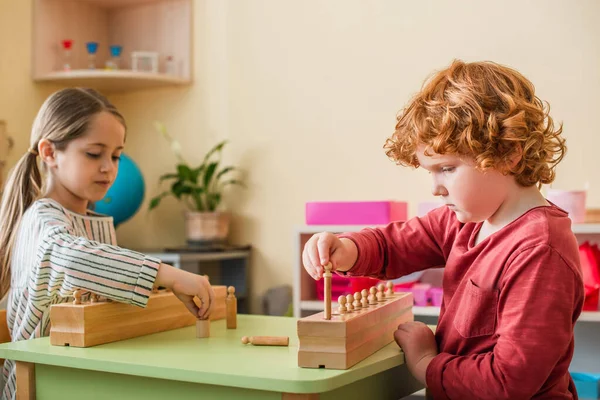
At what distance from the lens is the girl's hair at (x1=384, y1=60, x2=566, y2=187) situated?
46.4 inches

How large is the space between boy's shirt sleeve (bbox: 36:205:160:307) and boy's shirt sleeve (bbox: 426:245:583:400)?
23.0 inches

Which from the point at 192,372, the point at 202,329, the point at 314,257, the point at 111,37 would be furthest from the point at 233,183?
the point at 192,372

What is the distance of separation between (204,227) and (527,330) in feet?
7.79

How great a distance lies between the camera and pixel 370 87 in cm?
323

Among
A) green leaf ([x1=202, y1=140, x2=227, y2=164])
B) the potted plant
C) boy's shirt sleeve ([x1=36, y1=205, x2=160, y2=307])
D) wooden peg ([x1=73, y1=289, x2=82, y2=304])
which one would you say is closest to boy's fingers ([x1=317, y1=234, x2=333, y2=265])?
boy's shirt sleeve ([x1=36, y1=205, x2=160, y2=307])

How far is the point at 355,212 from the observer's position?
2.86 m

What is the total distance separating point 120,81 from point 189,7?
1.56 feet

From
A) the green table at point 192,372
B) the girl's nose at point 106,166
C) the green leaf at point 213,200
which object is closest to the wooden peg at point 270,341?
the green table at point 192,372

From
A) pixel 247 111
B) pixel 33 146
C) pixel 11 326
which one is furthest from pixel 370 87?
pixel 11 326

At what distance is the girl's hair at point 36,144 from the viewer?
68.4 inches

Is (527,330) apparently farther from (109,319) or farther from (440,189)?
(109,319)

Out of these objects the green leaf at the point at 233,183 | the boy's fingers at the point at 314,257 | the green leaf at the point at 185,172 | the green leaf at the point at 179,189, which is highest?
the green leaf at the point at 185,172

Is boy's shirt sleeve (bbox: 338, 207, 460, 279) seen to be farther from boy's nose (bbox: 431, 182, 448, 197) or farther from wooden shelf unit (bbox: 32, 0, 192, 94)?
wooden shelf unit (bbox: 32, 0, 192, 94)

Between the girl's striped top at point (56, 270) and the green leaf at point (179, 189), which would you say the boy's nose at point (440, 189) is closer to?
the girl's striped top at point (56, 270)
